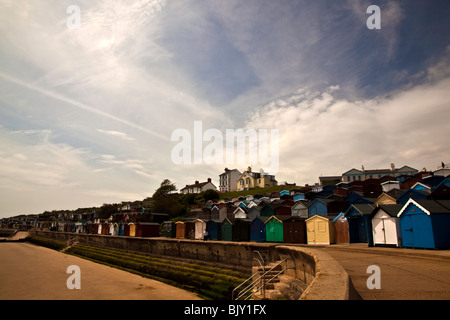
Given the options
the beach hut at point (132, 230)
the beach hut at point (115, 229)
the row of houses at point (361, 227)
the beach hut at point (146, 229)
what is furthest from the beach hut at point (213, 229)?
the beach hut at point (115, 229)

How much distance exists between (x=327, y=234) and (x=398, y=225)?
7.86m

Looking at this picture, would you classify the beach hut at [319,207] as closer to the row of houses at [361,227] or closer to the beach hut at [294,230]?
the row of houses at [361,227]

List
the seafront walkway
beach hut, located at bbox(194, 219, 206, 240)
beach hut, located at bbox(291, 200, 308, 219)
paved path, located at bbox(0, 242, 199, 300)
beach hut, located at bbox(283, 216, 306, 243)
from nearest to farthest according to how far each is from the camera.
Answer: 1. the seafront walkway
2. paved path, located at bbox(0, 242, 199, 300)
3. beach hut, located at bbox(283, 216, 306, 243)
4. beach hut, located at bbox(291, 200, 308, 219)
5. beach hut, located at bbox(194, 219, 206, 240)

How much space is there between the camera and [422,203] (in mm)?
17281

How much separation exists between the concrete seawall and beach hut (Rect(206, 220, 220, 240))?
20.7 feet

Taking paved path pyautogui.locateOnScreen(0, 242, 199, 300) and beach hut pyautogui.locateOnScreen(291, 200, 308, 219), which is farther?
beach hut pyautogui.locateOnScreen(291, 200, 308, 219)

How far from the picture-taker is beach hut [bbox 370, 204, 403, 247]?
18.6m

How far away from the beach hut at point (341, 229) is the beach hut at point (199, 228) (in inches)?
820

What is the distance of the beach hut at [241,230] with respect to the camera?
3381 cm

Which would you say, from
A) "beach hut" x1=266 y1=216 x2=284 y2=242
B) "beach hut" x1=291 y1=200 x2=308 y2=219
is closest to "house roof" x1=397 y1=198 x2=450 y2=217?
"beach hut" x1=266 y1=216 x2=284 y2=242

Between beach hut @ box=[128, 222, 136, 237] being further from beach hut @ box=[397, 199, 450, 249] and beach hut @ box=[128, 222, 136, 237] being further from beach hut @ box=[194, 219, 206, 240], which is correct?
beach hut @ box=[397, 199, 450, 249]

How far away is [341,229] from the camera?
25609 mm
